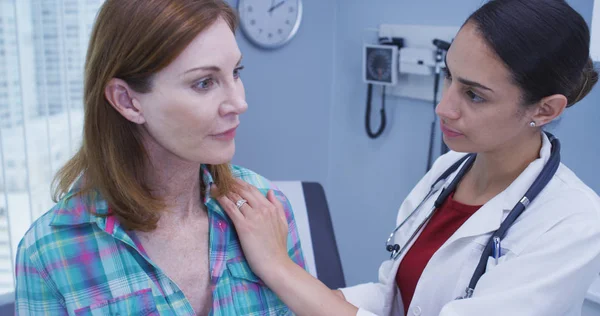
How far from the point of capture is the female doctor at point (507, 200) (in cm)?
104

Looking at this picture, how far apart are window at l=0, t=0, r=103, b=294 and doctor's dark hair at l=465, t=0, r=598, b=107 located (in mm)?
1376

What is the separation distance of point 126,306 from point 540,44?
2.90ft

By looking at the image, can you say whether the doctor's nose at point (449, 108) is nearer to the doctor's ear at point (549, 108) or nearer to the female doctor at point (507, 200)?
the female doctor at point (507, 200)

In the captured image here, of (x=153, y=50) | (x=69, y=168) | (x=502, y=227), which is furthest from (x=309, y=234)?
(x=153, y=50)

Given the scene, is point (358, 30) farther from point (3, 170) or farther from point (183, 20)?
point (183, 20)

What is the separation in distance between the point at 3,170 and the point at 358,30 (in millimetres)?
1515

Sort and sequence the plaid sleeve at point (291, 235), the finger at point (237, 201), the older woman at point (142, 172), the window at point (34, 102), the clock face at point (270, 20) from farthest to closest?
the clock face at point (270, 20), the window at point (34, 102), the plaid sleeve at point (291, 235), the finger at point (237, 201), the older woman at point (142, 172)

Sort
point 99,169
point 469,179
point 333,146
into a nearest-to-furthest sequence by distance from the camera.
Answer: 1. point 99,169
2. point 469,179
3. point 333,146

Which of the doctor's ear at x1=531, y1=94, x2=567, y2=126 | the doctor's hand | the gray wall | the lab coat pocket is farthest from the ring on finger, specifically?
the gray wall

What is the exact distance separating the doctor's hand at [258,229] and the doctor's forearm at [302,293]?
2 cm

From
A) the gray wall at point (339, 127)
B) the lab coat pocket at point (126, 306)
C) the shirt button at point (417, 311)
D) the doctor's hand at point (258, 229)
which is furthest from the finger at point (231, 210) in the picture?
the gray wall at point (339, 127)

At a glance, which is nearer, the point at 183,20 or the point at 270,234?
the point at 183,20

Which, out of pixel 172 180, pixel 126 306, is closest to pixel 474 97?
pixel 172 180

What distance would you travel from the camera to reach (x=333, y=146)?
276cm
